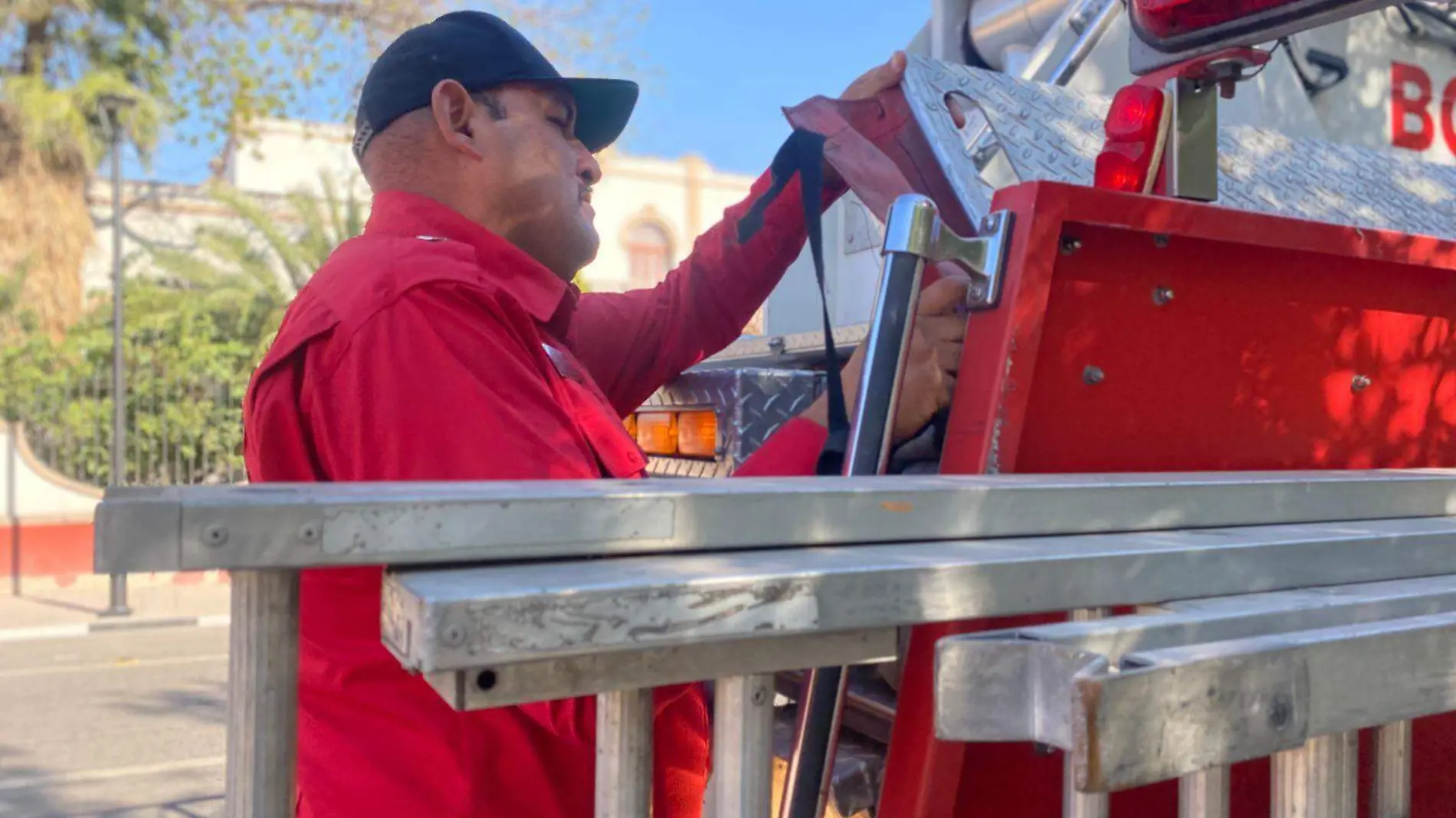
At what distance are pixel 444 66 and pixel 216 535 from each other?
126cm

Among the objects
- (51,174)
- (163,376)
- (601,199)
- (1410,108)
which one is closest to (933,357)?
(1410,108)

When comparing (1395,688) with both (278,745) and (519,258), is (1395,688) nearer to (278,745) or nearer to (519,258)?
(278,745)

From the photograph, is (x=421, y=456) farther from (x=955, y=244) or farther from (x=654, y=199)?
(x=654, y=199)

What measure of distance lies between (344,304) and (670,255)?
99.6 feet

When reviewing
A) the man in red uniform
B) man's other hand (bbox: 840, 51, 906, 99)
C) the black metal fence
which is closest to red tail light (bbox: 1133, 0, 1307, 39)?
man's other hand (bbox: 840, 51, 906, 99)

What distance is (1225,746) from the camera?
851 mm

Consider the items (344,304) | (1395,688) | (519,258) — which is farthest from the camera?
(519,258)

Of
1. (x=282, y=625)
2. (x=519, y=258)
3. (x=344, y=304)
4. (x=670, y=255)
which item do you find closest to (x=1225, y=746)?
(x=282, y=625)

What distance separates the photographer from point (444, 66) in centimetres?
188

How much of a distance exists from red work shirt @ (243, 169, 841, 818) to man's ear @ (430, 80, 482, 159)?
286 millimetres

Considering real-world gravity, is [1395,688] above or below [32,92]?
below

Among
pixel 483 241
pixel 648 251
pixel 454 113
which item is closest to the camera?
pixel 483 241

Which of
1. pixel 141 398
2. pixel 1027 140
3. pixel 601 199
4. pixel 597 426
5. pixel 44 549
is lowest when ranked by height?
pixel 44 549

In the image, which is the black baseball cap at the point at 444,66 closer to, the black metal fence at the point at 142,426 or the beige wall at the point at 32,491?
the beige wall at the point at 32,491
